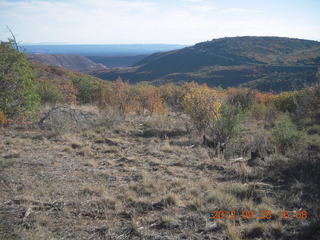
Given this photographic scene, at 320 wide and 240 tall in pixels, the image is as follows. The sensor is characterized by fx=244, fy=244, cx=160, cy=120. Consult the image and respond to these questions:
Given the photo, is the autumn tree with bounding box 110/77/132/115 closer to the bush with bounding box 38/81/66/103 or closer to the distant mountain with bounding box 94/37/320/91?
the bush with bounding box 38/81/66/103

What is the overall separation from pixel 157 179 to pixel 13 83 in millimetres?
3951

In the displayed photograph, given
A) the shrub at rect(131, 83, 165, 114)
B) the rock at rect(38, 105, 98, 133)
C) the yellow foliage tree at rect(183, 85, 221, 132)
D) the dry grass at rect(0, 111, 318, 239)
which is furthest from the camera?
the shrub at rect(131, 83, 165, 114)

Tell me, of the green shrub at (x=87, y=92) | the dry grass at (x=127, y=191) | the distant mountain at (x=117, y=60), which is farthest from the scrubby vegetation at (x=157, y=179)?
the distant mountain at (x=117, y=60)

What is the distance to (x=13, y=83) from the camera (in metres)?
5.61

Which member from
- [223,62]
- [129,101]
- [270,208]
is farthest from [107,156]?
[223,62]

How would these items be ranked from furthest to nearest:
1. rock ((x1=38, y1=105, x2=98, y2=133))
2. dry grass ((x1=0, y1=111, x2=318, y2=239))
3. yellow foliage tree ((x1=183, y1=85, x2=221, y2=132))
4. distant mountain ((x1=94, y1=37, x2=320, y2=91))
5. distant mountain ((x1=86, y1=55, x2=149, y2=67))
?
distant mountain ((x1=86, y1=55, x2=149, y2=67))
distant mountain ((x1=94, y1=37, x2=320, y2=91))
rock ((x1=38, y1=105, x2=98, y2=133))
yellow foliage tree ((x1=183, y1=85, x2=221, y2=132))
dry grass ((x1=0, y1=111, x2=318, y2=239))

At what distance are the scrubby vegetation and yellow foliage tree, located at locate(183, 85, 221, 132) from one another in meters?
0.04

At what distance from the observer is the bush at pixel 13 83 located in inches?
216

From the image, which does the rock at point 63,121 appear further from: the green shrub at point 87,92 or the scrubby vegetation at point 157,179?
the green shrub at point 87,92

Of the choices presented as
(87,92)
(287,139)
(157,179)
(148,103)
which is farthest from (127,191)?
(87,92)

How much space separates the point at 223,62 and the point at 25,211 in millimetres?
78372

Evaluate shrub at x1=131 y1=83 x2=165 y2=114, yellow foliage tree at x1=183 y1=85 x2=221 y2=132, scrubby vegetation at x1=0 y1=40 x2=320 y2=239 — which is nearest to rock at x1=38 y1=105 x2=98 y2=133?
scrubby vegetation at x1=0 y1=40 x2=320 y2=239

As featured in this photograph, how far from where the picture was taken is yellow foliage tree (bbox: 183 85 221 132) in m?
8.87

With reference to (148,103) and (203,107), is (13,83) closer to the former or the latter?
(203,107)
